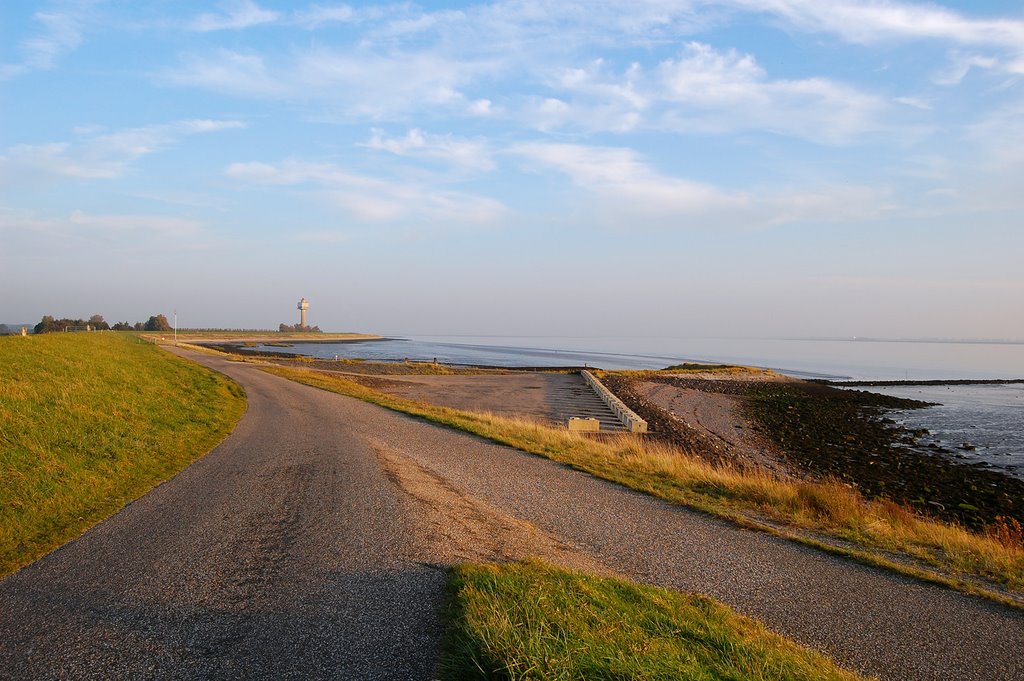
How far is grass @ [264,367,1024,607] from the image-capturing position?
752 centimetres

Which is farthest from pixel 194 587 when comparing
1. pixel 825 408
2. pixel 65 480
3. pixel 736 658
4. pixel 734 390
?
pixel 734 390

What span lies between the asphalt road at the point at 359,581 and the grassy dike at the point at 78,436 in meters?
0.67

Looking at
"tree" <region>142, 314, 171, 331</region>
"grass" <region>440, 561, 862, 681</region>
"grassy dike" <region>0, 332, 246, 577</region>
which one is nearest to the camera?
"grass" <region>440, 561, 862, 681</region>

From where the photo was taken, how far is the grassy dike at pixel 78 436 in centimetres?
828

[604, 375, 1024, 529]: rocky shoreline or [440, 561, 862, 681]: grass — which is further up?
[440, 561, 862, 681]: grass

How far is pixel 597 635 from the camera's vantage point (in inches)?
179

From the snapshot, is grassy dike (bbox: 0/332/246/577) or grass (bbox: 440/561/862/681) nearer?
grass (bbox: 440/561/862/681)

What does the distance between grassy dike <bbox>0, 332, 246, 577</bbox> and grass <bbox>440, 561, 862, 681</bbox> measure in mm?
5115

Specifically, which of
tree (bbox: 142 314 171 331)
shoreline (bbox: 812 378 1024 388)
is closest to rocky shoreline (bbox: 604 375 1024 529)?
shoreline (bbox: 812 378 1024 388)

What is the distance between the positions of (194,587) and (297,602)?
115cm

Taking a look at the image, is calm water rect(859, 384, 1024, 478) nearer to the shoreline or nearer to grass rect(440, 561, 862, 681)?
the shoreline

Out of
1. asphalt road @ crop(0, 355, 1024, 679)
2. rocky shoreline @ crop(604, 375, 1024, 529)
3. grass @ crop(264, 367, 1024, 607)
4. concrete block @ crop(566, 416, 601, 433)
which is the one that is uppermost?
asphalt road @ crop(0, 355, 1024, 679)

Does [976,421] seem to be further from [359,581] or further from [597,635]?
[359,581]

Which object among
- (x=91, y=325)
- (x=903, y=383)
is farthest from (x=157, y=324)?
(x=903, y=383)
